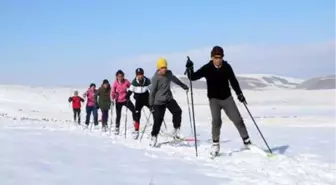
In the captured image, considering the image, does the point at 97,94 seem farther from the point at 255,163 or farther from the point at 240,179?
the point at 240,179

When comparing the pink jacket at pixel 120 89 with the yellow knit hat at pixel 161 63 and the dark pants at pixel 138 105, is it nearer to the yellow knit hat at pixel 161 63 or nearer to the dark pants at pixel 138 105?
the dark pants at pixel 138 105

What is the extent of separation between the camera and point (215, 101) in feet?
31.3

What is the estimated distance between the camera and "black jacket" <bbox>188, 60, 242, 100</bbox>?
9.36m

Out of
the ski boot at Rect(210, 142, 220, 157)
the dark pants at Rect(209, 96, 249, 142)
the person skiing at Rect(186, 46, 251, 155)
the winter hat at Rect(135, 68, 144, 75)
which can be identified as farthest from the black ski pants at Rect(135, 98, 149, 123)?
the ski boot at Rect(210, 142, 220, 157)

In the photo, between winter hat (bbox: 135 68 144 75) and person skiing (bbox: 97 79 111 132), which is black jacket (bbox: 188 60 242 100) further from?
person skiing (bbox: 97 79 111 132)

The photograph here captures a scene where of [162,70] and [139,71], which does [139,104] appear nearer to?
[139,71]

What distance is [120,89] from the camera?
15039 mm

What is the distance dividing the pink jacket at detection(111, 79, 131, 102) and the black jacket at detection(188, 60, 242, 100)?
569 centimetres

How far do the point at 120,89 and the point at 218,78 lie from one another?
20.3 feet

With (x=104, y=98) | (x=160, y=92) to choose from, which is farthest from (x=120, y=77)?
(x=160, y=92)

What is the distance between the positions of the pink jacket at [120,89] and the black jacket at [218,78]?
18.7 ft

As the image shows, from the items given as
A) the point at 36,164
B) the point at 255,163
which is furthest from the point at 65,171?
the point at 255,163

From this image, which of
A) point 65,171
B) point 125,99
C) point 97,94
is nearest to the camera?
point 65,171

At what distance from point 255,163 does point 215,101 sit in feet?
5.26
